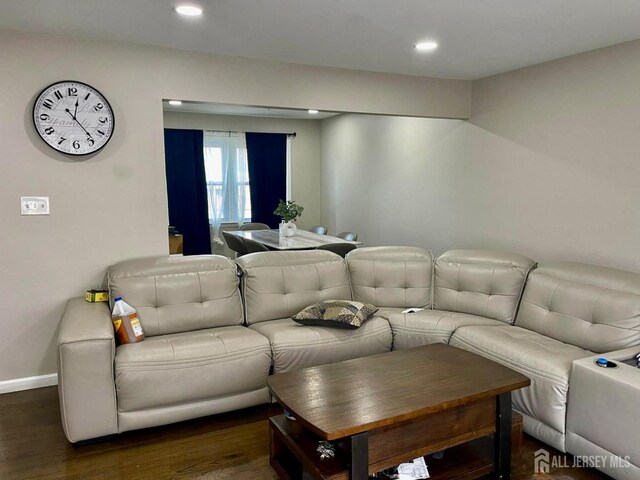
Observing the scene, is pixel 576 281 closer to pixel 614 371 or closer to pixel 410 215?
pixel 614 371

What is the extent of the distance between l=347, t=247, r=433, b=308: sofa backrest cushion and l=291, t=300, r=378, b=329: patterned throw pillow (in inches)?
18.0

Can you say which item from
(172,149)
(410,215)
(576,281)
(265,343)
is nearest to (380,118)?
(410,215)

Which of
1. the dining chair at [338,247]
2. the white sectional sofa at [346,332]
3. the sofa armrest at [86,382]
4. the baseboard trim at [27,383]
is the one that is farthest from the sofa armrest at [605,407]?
the baseboard trim at [27,383]

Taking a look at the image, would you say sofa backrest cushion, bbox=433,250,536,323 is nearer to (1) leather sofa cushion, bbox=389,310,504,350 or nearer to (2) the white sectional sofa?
(2) the white sectional sofa

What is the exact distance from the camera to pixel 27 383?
121 inches

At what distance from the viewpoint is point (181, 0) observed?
7.40 feet

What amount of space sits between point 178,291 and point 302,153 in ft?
15.2

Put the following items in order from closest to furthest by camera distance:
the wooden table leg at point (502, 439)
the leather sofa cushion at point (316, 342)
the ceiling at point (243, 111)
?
the wooden table leg at point (502, 439)
the leather sofa cushion at point (316, 342)
the ceiling at point (243, 111)

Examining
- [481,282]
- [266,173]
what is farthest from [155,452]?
[266,173]

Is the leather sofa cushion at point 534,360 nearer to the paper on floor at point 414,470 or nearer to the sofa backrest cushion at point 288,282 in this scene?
the paper on floor at point 414,470

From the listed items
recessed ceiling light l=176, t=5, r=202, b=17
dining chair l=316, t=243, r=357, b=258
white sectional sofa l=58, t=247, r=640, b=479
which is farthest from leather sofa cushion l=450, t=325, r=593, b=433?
recessed ceiling light l=176, t=5, r=202, b=17

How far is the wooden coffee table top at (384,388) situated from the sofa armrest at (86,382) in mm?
888

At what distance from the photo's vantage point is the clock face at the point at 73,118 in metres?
2.92

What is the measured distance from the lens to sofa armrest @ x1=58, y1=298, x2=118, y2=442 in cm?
231
